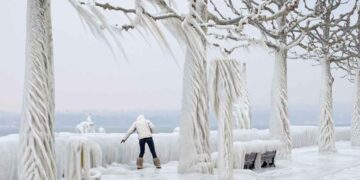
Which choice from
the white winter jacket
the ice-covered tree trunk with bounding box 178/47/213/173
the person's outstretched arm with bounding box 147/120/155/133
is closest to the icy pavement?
the ice-covered tree trunk with bounding box 178/47/213/173

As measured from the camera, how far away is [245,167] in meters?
17.1

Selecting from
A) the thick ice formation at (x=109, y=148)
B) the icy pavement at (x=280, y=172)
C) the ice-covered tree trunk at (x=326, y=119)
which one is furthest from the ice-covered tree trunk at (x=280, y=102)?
the ice-covered tree trunk at (x=326, y=119)

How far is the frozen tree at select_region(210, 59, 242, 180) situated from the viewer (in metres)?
Result: 11.8

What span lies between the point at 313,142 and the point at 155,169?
16217 mm

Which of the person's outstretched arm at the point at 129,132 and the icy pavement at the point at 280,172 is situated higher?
the person's outstretched arm at the point at 129,132

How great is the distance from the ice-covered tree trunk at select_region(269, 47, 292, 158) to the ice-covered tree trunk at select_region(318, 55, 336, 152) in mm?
3432

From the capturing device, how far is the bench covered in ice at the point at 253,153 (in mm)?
16219

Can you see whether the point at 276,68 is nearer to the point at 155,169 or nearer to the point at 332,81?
the point at 332,81

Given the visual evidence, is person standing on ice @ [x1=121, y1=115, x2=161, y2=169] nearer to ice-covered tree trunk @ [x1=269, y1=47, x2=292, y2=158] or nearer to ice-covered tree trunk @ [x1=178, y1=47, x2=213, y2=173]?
ice-covered tree trunk @ [x1=178, y1=47, x2=213, y2=173]

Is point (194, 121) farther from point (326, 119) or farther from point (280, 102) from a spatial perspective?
point (326, 119)

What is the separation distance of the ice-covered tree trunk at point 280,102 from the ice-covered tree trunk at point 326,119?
343 cm

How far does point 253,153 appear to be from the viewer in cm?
1720

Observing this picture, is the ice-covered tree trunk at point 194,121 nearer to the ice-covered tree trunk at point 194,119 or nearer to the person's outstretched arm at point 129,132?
the ice-covered tree trunk at point 194,119

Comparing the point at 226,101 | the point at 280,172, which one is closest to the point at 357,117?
the point at 280,172
